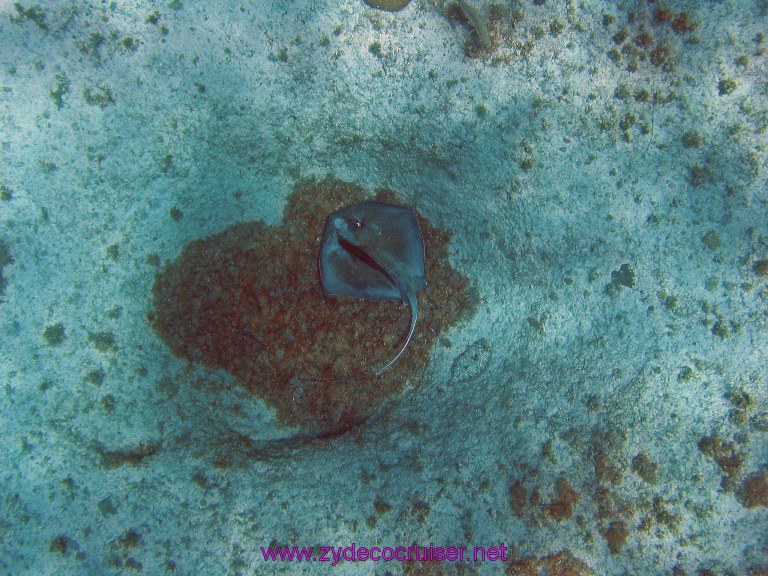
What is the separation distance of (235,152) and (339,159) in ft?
4.08

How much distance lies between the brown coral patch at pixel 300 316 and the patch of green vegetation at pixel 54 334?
3.91 feet

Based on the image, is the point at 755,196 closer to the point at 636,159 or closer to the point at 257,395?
the point at 636,159

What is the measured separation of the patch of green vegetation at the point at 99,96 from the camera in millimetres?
4684

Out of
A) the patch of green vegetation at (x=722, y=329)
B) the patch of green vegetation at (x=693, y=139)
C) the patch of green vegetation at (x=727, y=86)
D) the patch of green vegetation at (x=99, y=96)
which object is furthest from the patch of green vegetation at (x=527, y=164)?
the patch of green vegetation at (x=99, y=96)

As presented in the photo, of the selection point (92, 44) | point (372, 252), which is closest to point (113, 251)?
point (92, 44)

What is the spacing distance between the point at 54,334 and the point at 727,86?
7589mm

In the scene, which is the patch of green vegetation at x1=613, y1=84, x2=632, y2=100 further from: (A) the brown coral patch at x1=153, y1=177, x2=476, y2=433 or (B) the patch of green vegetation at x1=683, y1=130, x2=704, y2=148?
(A) the brown coral patch at x1=153, y1=177, x2=476, y2=433

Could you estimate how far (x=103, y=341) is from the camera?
200 inches

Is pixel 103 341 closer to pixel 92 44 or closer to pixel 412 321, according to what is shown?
pixel 92 44

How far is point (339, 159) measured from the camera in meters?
5.62

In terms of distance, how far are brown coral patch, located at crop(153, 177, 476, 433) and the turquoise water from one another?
607mm

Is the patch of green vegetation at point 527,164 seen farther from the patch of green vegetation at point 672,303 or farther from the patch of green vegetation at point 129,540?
the patch of green vegetation at point 129,540

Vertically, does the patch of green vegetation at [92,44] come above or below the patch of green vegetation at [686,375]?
above

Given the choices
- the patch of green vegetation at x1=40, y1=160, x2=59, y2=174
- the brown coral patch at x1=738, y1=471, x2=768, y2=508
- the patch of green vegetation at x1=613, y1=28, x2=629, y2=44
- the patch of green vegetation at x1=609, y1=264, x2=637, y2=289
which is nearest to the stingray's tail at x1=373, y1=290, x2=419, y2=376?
the patch of green vegetation at x1=609, y1=264, x2=637, y2=289
